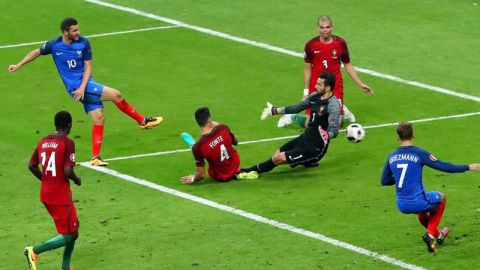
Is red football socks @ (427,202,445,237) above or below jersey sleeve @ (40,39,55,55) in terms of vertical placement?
below

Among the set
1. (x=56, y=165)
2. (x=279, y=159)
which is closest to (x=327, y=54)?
(x=279, y=159)

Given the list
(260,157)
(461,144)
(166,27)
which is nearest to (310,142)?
(260,157)

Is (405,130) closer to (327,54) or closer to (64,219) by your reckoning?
(64,219)

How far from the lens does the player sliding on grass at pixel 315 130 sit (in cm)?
2291

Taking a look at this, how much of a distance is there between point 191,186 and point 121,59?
9675 millimetres

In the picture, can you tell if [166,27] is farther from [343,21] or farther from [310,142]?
[310,142]

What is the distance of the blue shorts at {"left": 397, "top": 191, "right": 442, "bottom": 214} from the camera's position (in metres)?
18.8

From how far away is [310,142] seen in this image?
22953mm

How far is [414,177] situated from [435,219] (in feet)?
2.31

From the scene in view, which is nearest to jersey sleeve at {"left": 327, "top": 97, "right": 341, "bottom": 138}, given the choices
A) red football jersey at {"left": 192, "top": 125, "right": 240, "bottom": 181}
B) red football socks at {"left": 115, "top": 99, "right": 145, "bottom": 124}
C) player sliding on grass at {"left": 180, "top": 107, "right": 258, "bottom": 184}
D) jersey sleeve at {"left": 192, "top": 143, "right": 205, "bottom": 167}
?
player sliding on grass at {"left": 180, "top": 107, "right": 258, "bottom": 184}

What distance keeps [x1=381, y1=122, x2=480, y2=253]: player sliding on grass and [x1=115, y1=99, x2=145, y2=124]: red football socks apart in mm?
7407

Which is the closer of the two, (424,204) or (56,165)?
(56,165)

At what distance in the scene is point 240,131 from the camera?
85.8ft

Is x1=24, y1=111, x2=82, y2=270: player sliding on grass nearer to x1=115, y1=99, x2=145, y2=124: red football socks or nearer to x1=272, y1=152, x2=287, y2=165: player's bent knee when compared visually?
x1=272, y1=152, x2=287, y2=165: player's bent knee
